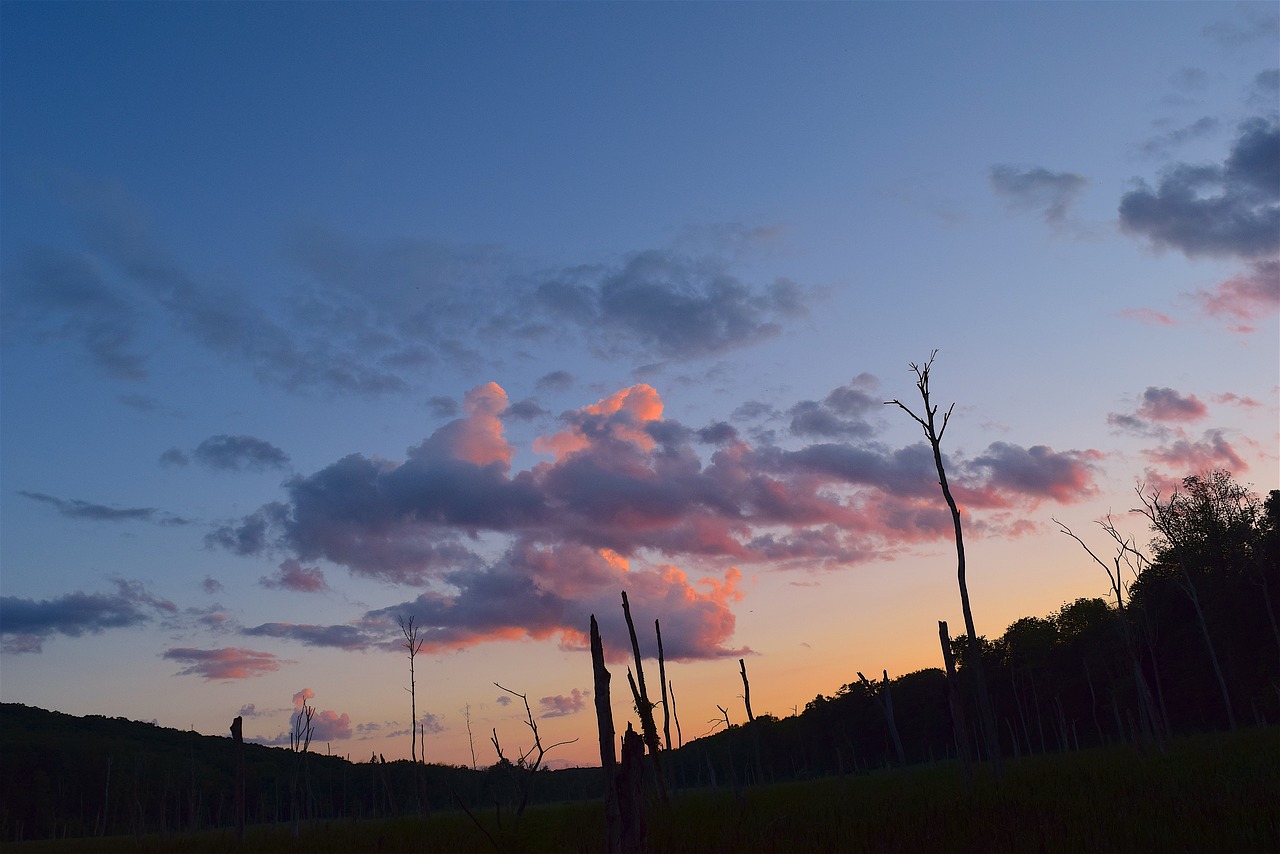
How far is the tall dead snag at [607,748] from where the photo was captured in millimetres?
13580

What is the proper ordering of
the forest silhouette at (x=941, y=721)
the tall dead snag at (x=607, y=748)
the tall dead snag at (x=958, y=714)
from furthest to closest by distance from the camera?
the forest silhouette at (x=941, y=721) → the tall dead snag at (x=958, y=714) → the tall dead snag at (x=607, y=748)

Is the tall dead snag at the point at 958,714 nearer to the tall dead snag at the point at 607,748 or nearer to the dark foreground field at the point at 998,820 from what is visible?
the dark foreground field at the point at 998,820

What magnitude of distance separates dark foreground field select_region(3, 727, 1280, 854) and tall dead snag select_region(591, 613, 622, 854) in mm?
3578

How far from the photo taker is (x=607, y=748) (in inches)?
580

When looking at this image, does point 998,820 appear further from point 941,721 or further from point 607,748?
point 941,721

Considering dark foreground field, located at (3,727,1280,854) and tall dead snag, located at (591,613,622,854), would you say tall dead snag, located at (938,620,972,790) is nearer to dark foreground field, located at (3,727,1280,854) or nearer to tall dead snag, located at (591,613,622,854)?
dark foreground field, located at (3,727,1280,854)

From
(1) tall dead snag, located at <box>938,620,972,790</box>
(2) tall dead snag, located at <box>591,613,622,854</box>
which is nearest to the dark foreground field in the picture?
(1) tall dead snag, located at <box>938,620,972,790</box>

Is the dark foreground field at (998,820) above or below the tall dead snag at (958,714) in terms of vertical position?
below

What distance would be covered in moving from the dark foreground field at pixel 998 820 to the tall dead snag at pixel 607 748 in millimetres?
3578

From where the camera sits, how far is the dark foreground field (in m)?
13.8

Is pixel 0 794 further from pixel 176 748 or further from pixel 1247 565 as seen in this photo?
pixel 1247 565

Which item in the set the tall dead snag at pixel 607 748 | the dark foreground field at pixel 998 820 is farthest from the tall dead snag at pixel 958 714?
the tall dead snag at pixel 607 748

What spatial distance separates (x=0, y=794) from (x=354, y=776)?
158 ft

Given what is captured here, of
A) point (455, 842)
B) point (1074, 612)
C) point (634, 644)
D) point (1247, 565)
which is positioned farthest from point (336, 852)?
point (1074, 612)
